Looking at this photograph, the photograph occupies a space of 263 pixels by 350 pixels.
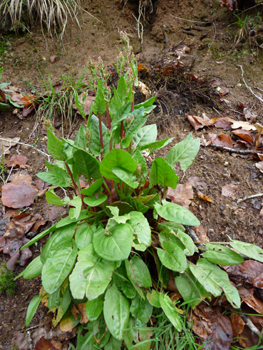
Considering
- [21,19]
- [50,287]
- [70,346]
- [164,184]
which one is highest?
[21,19]

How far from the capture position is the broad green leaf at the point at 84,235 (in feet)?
4.25

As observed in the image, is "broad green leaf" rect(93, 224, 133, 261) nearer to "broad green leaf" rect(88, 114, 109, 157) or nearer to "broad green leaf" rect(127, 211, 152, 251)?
"broad green leaf" rect(127, 211, 152, 251)

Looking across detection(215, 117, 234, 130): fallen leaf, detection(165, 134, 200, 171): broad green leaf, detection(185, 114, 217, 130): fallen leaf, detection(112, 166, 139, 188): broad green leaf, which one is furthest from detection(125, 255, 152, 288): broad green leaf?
detection(215, 117, 234, 130): fallen leaf

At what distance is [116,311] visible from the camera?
1.18m

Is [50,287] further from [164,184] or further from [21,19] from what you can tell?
[21,19]

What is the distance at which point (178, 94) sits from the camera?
9.02 ft

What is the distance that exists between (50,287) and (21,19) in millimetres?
3818

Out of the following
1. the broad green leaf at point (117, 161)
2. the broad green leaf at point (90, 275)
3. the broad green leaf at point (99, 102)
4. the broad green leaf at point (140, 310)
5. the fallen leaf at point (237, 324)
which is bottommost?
the broad green leaf at point (140, 310)

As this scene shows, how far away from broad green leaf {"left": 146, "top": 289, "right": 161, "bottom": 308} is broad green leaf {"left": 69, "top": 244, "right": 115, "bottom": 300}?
0.95 feet

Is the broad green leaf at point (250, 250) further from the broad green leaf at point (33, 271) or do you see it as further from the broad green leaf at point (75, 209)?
the broad green leaf at point (33, 271)

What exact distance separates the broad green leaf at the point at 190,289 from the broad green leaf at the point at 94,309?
1.52ft

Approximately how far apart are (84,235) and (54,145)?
1.94 feet

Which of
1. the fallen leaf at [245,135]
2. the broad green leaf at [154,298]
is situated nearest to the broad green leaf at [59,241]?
the broad green leaf at [154,298]

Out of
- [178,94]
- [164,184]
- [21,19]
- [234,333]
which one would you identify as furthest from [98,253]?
[21,19]
